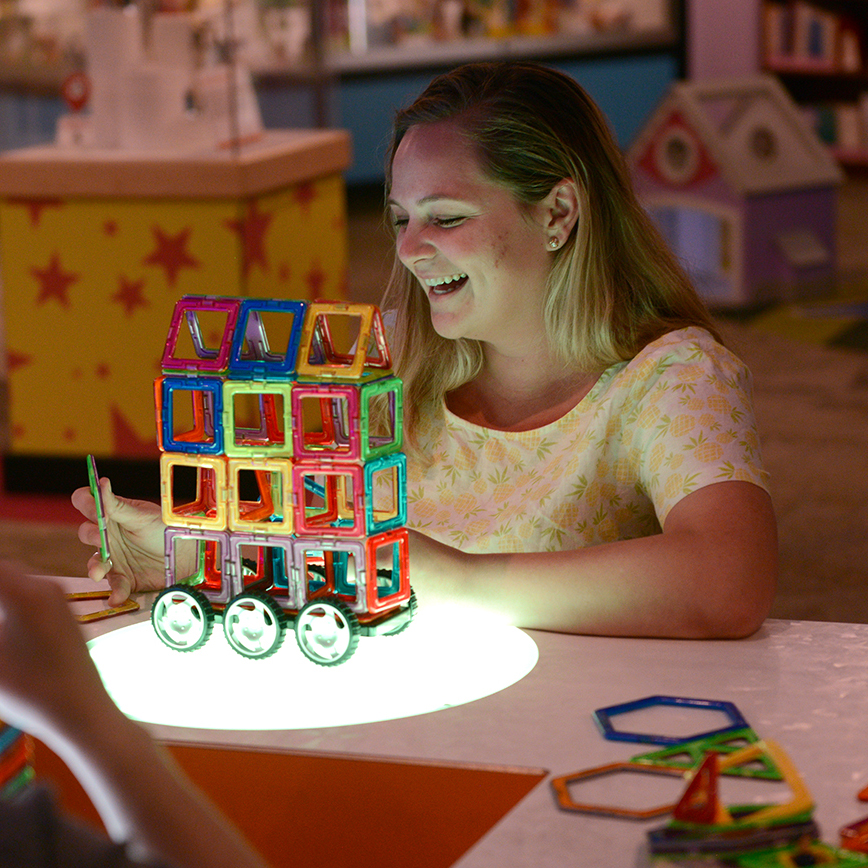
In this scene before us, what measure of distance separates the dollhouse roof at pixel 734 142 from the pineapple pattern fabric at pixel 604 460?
185 inches

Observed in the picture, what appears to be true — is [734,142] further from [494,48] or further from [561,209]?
[561,209]

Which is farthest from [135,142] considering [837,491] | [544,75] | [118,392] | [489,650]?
[489,650]

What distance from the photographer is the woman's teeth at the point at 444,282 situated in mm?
1523

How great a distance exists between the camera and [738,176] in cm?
605

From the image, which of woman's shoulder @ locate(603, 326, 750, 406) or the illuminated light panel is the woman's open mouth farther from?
the illuminated light panel

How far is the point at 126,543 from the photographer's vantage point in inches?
55.5

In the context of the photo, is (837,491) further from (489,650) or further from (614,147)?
(489,650)

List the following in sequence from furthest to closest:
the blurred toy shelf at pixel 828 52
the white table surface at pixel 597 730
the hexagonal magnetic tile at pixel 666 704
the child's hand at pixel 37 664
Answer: the blurred toy shelf at pixel 828 52, the hexagonal magnetic tile at pixel 666 704, the white table surface at pixel 597 730, the child's hand at pixel 37 664

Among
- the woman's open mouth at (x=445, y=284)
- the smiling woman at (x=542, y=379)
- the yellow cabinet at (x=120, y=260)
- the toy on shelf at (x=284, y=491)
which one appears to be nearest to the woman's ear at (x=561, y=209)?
the smiling woman at (x=542, y=379)

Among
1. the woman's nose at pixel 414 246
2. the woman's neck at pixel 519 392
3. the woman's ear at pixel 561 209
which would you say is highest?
the woman's ear at pixel 561 209

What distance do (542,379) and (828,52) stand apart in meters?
8.35

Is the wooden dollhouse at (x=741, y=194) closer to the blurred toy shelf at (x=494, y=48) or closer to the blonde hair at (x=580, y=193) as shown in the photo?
the blurred toy shelf at (x=494, y=48)

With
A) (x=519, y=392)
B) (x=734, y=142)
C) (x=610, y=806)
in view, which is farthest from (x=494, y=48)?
(x=610, y=806)

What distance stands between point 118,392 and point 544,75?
2.68 m
